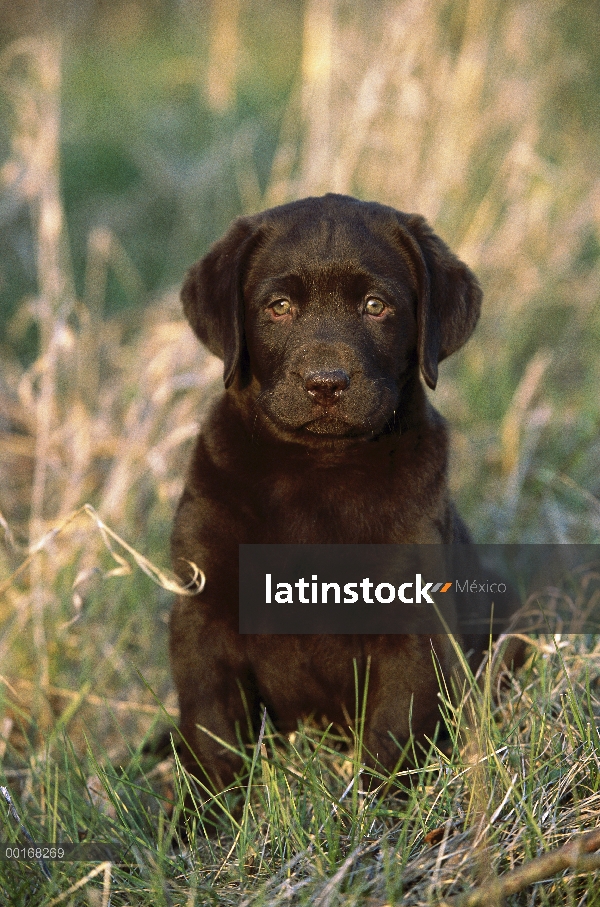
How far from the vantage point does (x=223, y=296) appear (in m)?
2.99

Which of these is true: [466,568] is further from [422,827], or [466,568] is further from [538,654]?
[422,827]

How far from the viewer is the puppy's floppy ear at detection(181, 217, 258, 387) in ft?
9.68

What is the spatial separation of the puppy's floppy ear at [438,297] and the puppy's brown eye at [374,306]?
13 centimetres

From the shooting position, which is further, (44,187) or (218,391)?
(218,391)

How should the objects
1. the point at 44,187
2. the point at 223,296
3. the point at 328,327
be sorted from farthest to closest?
the point at 44,187, the point at 223,296, the point at 328,327

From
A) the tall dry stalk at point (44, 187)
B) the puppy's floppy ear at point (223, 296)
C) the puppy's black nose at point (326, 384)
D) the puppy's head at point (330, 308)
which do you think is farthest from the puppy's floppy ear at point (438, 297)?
the tall dry stalk at point (44, 187)

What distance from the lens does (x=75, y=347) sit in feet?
15.8

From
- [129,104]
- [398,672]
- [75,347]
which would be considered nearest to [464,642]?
[398,672]

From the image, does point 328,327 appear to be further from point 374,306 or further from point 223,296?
point 223,296

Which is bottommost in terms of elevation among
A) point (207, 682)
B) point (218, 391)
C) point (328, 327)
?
point (207, 682)

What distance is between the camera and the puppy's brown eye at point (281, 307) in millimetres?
2904

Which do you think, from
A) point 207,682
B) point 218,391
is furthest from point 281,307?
point 218,391

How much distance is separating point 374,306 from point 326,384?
35cm

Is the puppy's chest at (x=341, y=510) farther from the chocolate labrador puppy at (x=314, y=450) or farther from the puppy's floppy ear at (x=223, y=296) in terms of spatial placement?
the puppy's floppy ear at (x=223, y=296)
